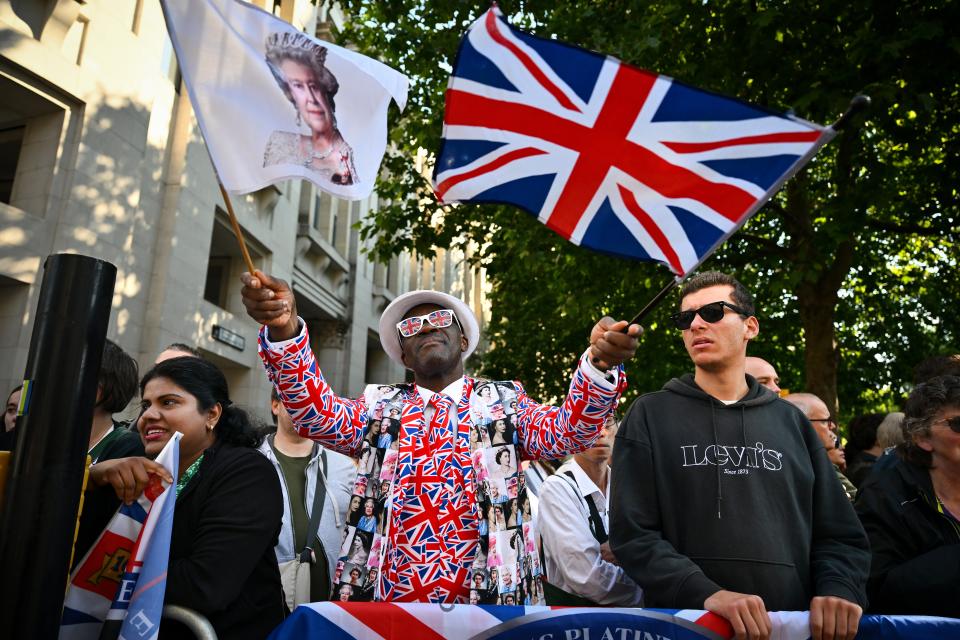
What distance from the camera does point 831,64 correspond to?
7848 mm

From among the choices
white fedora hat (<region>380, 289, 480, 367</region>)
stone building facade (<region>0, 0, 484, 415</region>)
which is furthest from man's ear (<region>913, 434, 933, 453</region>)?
stone building facade (<region>0, 0, 484, 415</region>)

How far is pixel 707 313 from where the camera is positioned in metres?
3.01

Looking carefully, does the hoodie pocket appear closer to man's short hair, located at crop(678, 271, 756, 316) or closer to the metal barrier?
man's short hair, located at crop(678, 271, 756, 316)

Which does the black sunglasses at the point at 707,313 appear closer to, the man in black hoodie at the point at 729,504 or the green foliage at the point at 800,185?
the man in black hoodie at the point at 729,504

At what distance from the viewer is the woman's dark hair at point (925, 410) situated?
10.3ft

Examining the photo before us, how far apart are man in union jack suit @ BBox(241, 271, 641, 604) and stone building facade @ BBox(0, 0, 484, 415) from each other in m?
8.94

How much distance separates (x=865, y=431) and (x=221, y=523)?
4.82m

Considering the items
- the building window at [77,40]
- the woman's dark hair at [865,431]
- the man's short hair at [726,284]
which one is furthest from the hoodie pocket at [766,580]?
the building window at [77,40]

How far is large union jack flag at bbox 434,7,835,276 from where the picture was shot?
8.77 ft

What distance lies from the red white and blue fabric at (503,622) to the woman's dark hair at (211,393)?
3.47ft

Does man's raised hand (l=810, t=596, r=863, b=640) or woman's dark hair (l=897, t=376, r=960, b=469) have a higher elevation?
woman's dark hair (l=897, t=376, r=960, b=469)

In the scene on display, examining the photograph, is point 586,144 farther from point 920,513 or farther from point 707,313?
point 920,513

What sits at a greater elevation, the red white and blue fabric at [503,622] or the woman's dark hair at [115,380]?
the woman's dark hair at [115,380]

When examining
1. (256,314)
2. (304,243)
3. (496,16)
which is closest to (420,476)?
(256,314)
